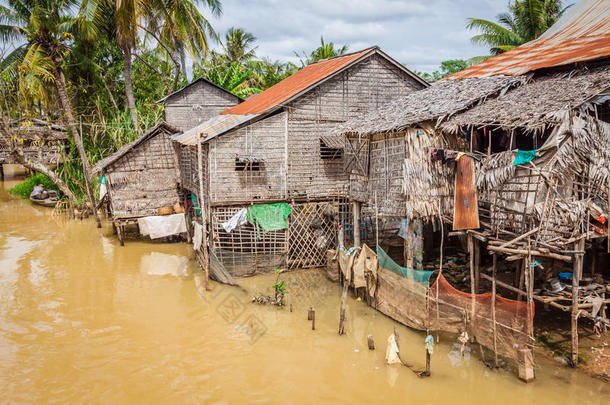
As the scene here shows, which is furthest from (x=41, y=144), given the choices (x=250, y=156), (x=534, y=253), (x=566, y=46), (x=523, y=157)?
(x=534, y=253)

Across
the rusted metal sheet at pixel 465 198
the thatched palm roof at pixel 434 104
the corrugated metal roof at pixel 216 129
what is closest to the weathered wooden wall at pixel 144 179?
the corrugated metal roof at pixel 216 129

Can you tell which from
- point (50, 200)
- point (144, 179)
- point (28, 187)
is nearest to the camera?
A: point (144, 179)

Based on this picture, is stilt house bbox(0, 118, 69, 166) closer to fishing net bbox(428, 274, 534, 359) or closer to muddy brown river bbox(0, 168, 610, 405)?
muddy brown river bbox(0, 168, 610, 405)

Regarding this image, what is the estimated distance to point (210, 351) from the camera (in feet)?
27.9

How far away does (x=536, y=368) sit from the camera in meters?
7.47

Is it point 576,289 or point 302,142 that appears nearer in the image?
point 576,289

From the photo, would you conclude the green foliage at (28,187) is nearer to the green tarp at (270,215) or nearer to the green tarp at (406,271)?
the green tarp at (270,215)

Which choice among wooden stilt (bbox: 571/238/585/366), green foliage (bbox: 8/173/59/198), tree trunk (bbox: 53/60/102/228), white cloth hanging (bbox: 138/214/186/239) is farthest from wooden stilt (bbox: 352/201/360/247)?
green foliage (bbox: 8/173/59/198)

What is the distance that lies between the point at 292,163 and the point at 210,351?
584cm

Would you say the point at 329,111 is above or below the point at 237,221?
above

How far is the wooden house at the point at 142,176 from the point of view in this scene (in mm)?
15328

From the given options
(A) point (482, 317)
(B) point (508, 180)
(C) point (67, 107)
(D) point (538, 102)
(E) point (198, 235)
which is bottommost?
(A) point (482, 317)

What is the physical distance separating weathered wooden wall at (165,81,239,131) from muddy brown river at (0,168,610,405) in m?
9.75

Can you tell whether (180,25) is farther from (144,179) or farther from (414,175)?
(414,175)
